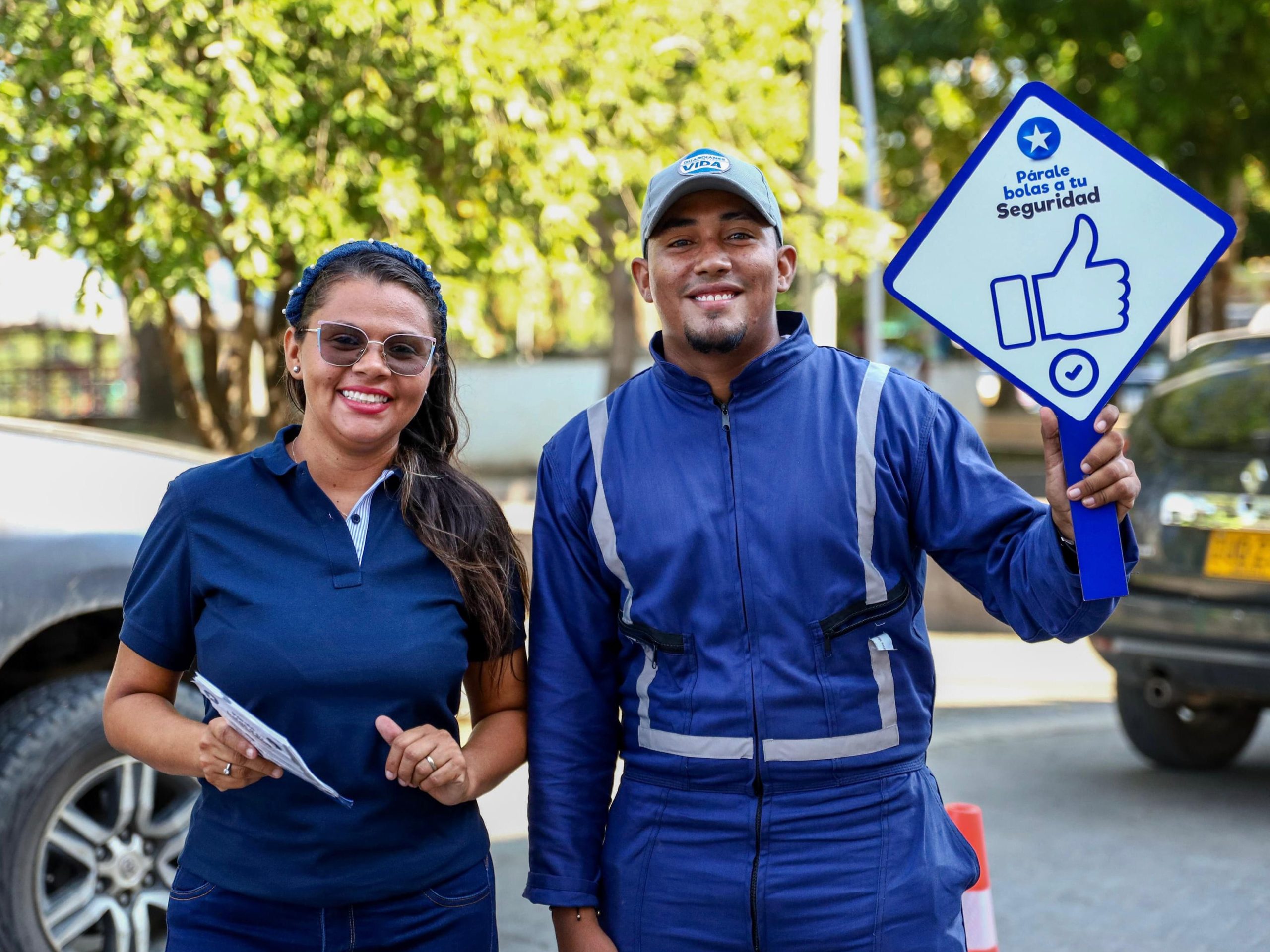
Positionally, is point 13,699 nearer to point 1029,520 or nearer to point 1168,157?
point 1029,520

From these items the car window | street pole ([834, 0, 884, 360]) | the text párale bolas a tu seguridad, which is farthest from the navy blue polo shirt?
street pole ([834, 0, 884, 360])

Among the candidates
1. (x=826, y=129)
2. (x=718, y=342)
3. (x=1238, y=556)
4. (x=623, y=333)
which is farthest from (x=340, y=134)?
(x=623, y=333)

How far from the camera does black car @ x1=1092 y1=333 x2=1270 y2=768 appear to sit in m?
5.91

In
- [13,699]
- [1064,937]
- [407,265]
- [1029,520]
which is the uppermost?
[407,265]

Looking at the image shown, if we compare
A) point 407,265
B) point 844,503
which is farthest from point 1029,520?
point 407,265

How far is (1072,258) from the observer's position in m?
2.38

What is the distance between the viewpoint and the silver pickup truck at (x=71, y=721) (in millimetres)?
3578

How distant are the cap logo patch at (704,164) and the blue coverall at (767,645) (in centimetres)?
32

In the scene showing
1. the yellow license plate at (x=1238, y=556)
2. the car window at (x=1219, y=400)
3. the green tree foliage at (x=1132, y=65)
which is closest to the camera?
the yellow license plate at (x=1238, y=556)

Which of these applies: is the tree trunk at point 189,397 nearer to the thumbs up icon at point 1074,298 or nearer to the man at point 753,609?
the man at point 753,609

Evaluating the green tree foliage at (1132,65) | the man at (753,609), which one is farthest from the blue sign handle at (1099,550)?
the green tree foliage at (1132,65)

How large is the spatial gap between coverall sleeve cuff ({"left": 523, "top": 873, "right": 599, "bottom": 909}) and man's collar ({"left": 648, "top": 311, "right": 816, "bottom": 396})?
0.85 m

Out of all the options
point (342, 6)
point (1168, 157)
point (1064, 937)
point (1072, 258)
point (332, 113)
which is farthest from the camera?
point (1168, 157)

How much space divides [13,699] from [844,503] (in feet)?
7.73
